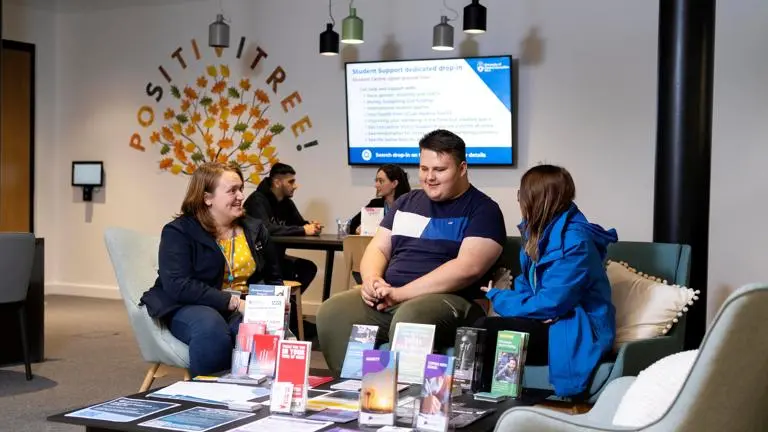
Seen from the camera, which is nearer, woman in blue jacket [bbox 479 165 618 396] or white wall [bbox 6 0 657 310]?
woman in blue jacket [bbox 479 165 618 396]

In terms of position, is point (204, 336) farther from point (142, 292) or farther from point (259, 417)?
point (259, 417)

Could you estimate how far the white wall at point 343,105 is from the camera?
6.50 meters

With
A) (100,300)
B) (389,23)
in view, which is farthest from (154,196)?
(389,23)

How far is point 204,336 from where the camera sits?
12.1ft

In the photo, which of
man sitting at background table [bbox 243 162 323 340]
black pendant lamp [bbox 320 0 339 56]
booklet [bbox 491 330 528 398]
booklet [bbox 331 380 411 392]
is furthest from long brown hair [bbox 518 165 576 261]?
black pendant lamp [bbox 320 0 339 56]

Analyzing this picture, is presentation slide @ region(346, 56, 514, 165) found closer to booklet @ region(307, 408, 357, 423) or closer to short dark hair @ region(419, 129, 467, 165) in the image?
short dark hair @ region(419, 129, 467, 165)

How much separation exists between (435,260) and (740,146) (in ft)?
10.6

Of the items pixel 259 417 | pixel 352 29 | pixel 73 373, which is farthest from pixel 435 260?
pixel 352 29

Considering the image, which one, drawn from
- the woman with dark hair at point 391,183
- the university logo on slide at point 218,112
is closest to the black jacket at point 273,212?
the woman with dark hair at point 391,183

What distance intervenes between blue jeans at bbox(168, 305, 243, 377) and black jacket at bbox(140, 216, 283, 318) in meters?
0.05

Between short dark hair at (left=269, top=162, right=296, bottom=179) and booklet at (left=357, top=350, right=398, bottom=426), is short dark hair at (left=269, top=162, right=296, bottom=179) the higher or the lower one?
the higher one

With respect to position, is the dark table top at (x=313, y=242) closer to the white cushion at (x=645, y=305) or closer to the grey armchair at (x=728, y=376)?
the white cushion at (x=645, y=305)

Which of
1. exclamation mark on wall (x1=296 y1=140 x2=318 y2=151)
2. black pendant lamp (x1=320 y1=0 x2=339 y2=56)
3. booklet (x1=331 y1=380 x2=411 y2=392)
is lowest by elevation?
booklet (x1=331 y1=380 x2=411 y2=392)

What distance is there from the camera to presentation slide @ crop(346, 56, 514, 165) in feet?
23.4
